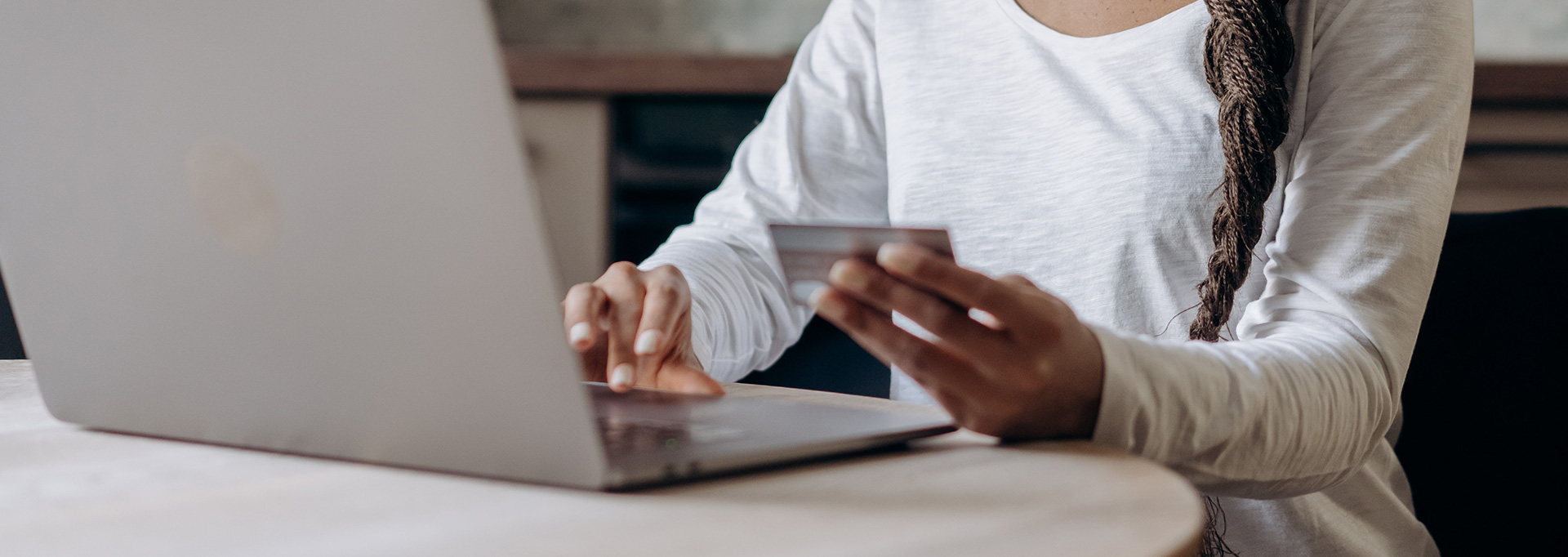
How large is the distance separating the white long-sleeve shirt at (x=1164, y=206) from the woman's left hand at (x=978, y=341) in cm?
2

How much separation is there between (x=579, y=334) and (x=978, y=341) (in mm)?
234

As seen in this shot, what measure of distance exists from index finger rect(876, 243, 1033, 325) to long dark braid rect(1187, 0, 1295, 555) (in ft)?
0.97

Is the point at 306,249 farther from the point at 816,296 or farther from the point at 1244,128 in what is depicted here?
the point at 1244,128

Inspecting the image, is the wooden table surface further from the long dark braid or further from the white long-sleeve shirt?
the long dark braid

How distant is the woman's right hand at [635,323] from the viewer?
579 millimetres

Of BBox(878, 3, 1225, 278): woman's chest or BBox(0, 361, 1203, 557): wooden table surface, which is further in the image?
BBox(878, 3, 1225, 278): woman's chest

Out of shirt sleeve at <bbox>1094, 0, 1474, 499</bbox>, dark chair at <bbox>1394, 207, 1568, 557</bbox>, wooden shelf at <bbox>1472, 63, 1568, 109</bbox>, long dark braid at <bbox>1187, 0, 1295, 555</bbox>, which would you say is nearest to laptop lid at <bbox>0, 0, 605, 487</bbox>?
shirt sleeve at <bbox>1094, 0, 1474, 499</bbox>


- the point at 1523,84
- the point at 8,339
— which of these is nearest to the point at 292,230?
the point at 8,339

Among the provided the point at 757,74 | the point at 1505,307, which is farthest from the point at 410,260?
the point at 757,74

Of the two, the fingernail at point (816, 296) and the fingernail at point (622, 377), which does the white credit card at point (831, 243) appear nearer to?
the fingernail at point (816, 296)

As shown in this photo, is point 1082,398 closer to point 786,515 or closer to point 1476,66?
point 786,515

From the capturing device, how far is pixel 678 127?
6.87ft

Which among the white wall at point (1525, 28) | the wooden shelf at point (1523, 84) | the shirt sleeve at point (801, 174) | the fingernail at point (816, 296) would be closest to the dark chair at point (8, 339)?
the shirt sleeve at point (801, 174)

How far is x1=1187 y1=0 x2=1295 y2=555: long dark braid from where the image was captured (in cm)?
63
